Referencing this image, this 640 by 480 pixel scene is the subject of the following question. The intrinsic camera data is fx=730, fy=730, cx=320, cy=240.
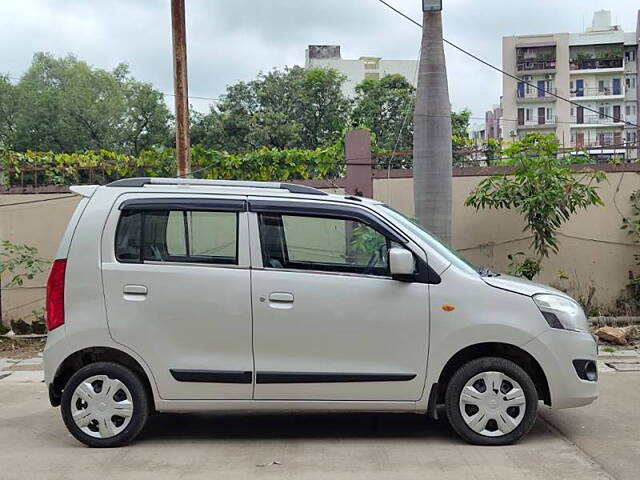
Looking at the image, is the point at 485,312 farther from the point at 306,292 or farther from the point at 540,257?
the point at 540,257

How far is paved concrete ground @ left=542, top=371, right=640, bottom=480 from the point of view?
5.21 m

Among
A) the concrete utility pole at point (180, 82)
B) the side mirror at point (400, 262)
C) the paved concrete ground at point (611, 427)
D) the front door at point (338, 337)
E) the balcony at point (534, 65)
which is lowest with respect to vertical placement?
the paved concrete ground at point (611, 427)

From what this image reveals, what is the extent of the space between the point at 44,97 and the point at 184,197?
134ft

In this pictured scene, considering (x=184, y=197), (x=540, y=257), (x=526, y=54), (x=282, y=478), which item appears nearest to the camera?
(x=282, y=478)

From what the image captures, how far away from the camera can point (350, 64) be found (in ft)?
210

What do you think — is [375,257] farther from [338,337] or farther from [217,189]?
[217,189]

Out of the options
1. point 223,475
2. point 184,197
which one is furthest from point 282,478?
point 184,197

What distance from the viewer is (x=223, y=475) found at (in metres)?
4.99

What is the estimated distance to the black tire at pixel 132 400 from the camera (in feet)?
18.2

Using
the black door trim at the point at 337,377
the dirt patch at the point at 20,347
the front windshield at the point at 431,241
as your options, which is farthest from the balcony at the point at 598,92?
the black door trim at the point at 337,377

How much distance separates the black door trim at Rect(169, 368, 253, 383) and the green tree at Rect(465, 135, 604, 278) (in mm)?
6794

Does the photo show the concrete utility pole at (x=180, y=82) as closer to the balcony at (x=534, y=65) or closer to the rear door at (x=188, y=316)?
the rear door at (x=188, y=316)

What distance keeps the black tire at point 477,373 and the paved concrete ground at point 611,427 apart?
515 millimetres

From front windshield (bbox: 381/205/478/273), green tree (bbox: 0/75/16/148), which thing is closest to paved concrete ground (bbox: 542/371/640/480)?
front windshield (bbox: 381/205/478/273)
